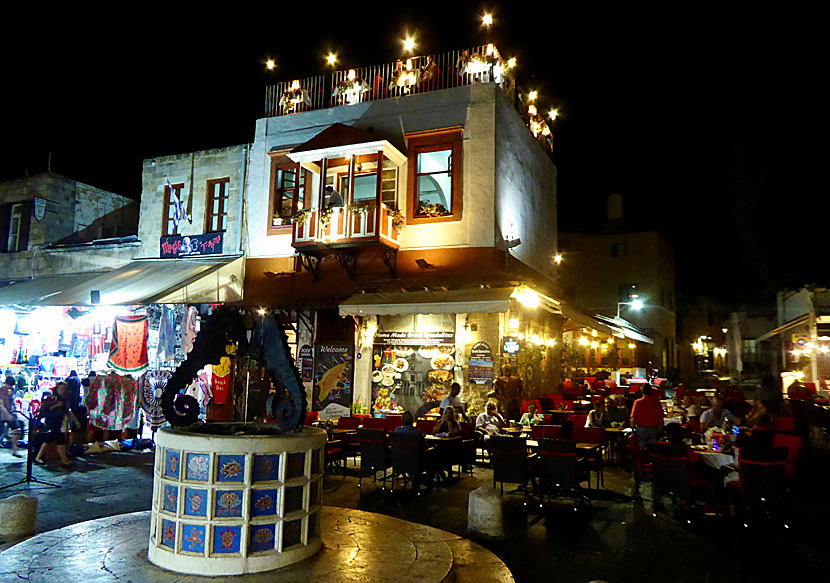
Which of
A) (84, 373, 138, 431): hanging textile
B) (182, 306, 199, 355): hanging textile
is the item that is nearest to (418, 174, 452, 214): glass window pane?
(182, 306, 199, 355): hanging textile

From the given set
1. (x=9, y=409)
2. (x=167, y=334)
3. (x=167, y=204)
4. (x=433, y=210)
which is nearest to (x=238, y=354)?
→ (x=9, y=409)

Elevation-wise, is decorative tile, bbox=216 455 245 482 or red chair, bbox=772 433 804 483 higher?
decorative tile, bbox=216 455 245 482

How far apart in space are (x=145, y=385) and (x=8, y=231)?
1202 centimetres

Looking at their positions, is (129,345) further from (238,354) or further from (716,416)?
(716,416)

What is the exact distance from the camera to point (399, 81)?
1678cm

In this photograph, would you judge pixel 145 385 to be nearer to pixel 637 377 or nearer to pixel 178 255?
pixel 178 255

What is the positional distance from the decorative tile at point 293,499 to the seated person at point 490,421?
6.73 metres

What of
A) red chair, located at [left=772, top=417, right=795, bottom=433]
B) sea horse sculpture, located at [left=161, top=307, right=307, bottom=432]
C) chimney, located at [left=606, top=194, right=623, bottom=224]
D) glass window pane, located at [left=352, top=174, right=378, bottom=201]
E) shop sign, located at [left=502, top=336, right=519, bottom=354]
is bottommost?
red chair, located at [left=772, top=417, right=795, bottom=433]

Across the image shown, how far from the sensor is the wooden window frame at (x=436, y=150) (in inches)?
611

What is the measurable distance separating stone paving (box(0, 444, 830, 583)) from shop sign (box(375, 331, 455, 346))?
4.66 meters

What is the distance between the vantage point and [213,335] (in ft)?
22.7

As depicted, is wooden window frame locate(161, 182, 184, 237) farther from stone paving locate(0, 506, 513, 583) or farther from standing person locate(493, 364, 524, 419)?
stone paving locate(0, 506, 513, 583)

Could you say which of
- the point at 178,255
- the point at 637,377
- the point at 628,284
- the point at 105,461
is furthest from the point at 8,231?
the point at 628,284

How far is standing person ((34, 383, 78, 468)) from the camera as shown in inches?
465
